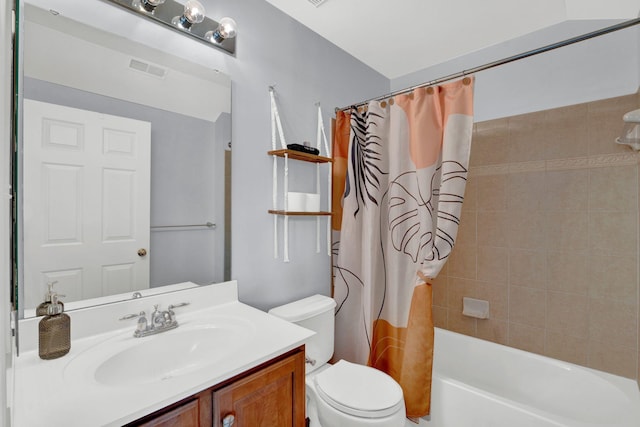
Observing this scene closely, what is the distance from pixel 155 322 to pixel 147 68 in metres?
1.05

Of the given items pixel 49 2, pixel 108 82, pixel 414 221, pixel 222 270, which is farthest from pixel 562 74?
pixel 49 2

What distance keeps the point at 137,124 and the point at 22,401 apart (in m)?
0.97

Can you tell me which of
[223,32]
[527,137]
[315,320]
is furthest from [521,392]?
[223,32]

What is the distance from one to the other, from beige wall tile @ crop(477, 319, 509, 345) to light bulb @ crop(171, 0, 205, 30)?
2.50m

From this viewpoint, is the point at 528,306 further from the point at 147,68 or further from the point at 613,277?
the point at 147,68

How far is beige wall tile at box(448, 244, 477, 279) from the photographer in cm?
221

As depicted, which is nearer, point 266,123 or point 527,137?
point 266,123

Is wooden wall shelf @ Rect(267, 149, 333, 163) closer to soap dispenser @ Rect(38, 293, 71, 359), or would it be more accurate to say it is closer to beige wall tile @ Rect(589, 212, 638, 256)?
soap dispenser @ Rect(38, 293, 71, 359)

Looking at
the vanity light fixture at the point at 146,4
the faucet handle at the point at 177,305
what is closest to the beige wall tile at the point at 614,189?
the faucet handle at the point at 177,305

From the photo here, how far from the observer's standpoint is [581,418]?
156 centimetres

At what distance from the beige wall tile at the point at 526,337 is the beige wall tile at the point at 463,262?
412 millimetres

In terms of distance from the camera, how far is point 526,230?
200cm

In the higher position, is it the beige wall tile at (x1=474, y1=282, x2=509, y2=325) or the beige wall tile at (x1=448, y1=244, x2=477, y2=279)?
the beige wall tile at (x1=448, y1=244, x2=477, y2=279)

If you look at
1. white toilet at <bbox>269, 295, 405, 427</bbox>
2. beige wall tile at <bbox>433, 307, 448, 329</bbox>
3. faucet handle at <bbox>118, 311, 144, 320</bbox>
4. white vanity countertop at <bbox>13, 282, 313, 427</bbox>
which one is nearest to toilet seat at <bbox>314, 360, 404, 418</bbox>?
white toilet at <bbox>269, 295, 405, 427</bbox>
